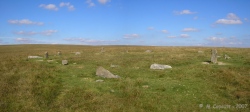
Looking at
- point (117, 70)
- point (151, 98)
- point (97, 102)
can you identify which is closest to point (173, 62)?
point (117, 70)

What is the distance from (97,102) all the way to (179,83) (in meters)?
7.91

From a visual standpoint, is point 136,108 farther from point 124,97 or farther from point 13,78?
point 13,78

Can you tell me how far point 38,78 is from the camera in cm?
2083

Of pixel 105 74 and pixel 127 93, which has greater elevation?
pixel 105 74

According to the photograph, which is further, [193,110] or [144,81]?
[144,81]

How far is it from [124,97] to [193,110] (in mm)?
4736

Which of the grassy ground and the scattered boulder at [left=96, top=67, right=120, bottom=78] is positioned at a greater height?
the scattered boulder at [left=96, top=67, right=120, bottom=78]

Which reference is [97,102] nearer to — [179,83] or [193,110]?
[193,110]

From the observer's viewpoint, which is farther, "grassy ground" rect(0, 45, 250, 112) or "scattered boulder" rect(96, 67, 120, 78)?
"scattered boulder" rect(96, 67, 120, 78)

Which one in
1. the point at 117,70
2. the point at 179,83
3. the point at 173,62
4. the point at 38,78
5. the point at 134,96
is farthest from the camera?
the point at 173,62

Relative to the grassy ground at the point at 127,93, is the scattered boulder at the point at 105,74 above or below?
above

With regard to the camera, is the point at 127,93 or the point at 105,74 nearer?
the point at 127,93

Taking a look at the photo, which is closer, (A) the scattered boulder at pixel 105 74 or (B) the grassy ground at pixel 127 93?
(B) the grassy ground at pixel 127 93

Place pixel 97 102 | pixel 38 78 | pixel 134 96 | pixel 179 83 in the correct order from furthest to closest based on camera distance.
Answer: pixel 38 78
pixel 179 83
pixel 134 96
pixel 97 102
